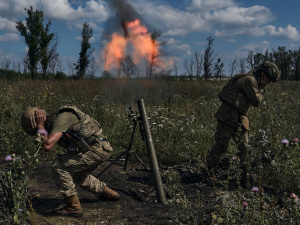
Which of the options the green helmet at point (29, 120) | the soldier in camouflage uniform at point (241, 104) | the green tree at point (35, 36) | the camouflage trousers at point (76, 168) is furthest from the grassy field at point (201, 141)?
the green tree at point (35, 36)

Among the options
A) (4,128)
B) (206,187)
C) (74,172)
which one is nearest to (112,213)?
(74,172)

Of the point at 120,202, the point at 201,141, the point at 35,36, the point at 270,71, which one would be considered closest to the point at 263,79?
the point at 270,71

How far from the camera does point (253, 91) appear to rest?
4863mm

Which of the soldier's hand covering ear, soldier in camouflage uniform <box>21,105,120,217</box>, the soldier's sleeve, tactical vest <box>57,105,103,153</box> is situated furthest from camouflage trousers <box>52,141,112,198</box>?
the soldier's hand covering ear

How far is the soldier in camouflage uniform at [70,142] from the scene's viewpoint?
381 centimetres

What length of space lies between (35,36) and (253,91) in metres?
31.8

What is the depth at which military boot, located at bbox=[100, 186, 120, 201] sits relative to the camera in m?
4.40

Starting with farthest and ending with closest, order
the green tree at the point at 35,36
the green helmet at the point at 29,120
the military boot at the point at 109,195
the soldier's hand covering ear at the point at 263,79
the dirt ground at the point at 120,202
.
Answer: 1. the green tree at the point at 35,36
2. the soldier's hand covering ear at the point at 263,79
3. the military boot at the point at 109,195
4. the dirt ground at the point at 120,202
5. the green helmet at the point at 29,120

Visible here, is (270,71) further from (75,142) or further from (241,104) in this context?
(75,142)

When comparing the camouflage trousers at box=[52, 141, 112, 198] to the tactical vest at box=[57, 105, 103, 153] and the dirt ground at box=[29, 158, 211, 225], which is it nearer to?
the tactical vest at box=[57, 105, 103, 153]

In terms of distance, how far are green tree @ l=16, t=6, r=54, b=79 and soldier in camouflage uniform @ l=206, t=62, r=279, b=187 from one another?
29.0 m

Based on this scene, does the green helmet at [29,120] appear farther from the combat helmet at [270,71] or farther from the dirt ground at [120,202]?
the combat helmet at [270,71]

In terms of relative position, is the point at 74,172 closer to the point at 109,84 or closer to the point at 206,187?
the point at 206,187

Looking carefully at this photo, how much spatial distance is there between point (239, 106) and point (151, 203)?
1.88 metres
